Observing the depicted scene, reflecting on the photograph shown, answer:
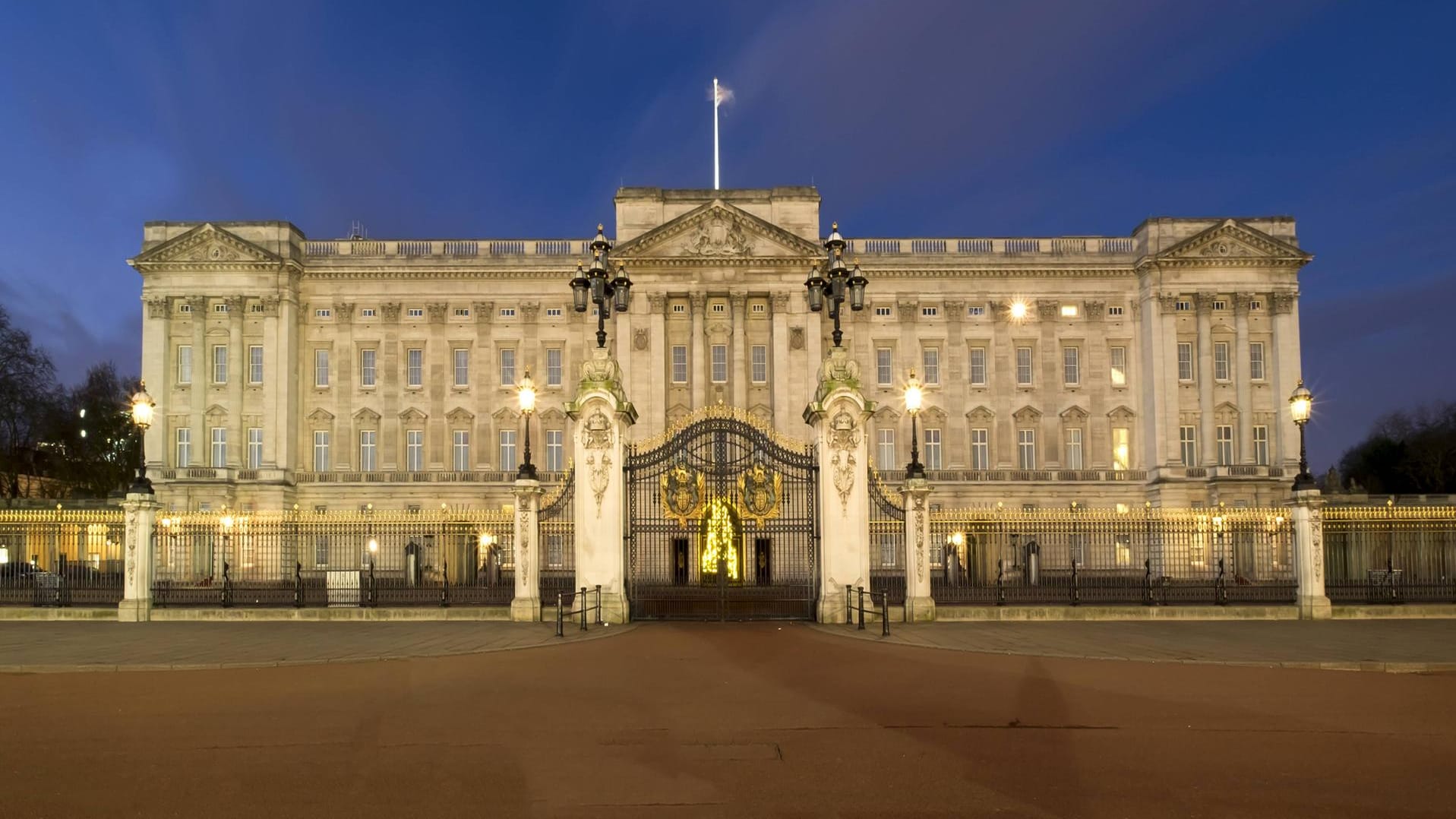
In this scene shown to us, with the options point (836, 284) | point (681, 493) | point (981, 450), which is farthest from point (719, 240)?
point (681, 493)

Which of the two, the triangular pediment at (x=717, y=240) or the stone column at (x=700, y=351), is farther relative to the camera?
the stone column at (x=700, y=351)

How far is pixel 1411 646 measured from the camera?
1870cm

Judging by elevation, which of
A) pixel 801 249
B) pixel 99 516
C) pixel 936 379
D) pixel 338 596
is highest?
pixel 801 249

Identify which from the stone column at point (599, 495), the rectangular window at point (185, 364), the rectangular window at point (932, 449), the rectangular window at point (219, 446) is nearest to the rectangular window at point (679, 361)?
the rectangular window at point (932, 449)

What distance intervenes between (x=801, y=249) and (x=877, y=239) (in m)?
5.90

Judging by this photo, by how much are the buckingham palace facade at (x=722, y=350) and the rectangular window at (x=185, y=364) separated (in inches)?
8.8

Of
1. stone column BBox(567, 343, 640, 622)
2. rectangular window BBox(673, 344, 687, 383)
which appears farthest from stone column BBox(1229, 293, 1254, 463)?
stone column BBox(567, 343, 640, 622)

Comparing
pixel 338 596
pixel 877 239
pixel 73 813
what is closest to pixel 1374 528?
pixel 338 596

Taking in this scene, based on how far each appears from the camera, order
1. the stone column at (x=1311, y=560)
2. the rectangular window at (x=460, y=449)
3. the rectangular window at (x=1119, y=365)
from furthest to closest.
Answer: the rectangular window at (x=1119, y=365)
the rectangular window at (x=460, y=449)
the stone column at (x=1311, y=560)

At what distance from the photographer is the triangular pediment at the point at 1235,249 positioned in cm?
5888

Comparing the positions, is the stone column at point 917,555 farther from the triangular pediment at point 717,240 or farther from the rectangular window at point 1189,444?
the rectangular window at point 1189,444

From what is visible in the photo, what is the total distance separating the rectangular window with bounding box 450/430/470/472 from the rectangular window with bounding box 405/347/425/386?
362 cm

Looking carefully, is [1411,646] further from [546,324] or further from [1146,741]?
[546,324]

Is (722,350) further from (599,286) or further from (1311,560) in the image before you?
(1311,560)
